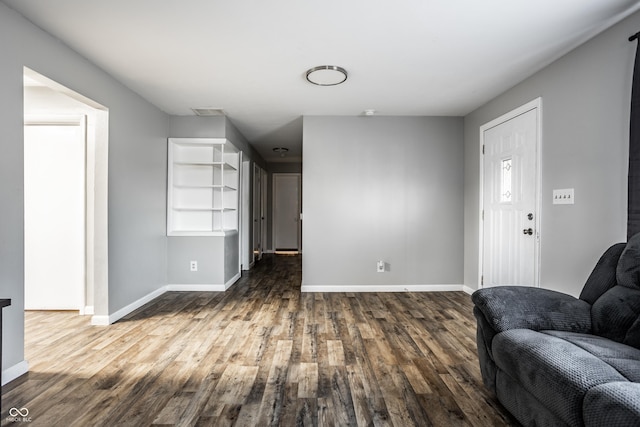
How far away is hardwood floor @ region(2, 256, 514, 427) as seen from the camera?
181 cm

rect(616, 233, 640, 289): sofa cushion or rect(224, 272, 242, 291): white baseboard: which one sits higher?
rect(616, 233, 640, 289): sofa cushion

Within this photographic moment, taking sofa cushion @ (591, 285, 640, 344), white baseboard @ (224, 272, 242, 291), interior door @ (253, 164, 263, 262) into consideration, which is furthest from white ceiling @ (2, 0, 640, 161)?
interior door @ (253, 164, 263, 262)

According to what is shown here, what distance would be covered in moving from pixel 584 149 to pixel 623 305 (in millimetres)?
1359

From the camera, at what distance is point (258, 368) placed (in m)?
2.33

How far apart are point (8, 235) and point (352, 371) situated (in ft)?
7.61

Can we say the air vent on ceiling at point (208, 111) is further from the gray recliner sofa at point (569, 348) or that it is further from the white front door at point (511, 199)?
the gray recliner sofa at point (569, 348)

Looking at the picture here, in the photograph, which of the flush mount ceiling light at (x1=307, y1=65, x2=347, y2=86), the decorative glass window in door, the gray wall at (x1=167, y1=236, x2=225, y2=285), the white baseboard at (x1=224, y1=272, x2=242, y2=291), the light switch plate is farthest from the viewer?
the white baseboard at (x1=224, y1=272, x2=242, y2=291)

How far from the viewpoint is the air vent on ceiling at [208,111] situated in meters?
4.27

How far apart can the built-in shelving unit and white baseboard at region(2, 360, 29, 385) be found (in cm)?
238

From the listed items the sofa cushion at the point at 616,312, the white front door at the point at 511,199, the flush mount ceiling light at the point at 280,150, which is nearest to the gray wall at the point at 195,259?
the flush mount ceiling light at the point at 280,150

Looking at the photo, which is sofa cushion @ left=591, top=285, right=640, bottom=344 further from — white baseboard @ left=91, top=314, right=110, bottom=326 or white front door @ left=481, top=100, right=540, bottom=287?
white baseboard @ left=91, top=314, right=110, bottom=326

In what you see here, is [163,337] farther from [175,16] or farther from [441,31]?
[441,31]

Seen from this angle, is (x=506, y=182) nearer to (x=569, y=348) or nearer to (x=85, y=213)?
(x=569, y=348)

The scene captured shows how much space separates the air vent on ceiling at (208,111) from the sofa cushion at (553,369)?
3861mm
